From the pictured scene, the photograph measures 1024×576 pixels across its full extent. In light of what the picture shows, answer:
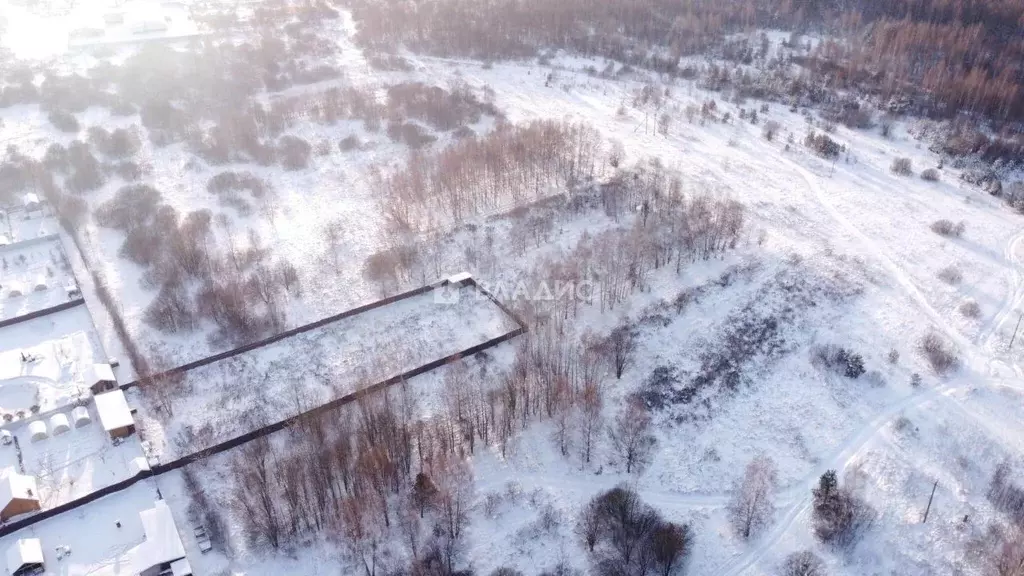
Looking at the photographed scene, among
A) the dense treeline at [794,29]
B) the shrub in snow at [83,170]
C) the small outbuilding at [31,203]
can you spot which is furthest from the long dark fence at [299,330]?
the dense treeline at [794,29]

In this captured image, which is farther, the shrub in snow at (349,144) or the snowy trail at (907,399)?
the shrub in snow at (349,144)

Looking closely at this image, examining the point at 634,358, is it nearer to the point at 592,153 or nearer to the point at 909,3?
the point at 592,153

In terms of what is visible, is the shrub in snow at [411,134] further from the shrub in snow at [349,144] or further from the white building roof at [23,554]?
the white building roof at [23,554]

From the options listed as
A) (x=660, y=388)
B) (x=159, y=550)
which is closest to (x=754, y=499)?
Result: (x=660, y=388)

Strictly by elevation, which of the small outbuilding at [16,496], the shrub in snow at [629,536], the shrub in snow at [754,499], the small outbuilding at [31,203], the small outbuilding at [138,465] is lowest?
the shrub in snow at [754,499]

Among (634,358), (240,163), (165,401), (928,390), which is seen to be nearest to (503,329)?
(634,358)
